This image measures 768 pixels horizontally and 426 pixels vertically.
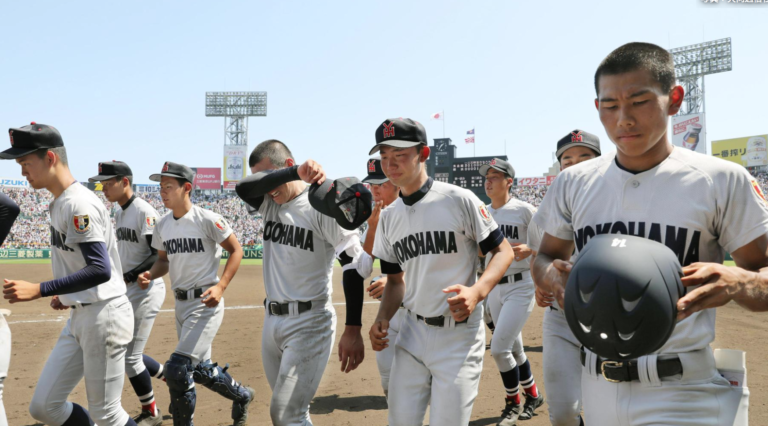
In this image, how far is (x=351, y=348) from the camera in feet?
11.6

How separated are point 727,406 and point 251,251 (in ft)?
106

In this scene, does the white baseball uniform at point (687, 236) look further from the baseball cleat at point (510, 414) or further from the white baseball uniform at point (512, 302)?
the baseball cleat at point (510, 414)

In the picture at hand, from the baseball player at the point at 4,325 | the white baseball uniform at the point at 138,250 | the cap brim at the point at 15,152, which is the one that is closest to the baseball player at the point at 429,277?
the baseball player at the point at 4,325

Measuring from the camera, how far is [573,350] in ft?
13.5

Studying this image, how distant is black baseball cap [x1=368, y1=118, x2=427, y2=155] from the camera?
3.52 meters

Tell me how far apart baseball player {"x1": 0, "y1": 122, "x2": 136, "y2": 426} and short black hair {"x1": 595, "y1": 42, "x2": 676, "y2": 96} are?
3.72 metres

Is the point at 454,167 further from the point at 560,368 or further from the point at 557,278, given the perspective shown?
the point at 557,278

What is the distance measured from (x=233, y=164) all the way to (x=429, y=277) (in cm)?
5795

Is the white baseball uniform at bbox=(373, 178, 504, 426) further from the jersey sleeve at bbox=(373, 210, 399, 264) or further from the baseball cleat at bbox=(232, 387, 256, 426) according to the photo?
the baseball cleat at bbox=(232, 387, 256, 426)

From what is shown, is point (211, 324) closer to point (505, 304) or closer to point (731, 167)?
point (505, 304)

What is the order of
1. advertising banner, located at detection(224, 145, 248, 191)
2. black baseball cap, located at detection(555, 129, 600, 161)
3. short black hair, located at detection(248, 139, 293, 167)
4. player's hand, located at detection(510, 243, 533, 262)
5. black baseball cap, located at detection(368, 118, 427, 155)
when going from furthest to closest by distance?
advertising banner, located at detection(224, 145, 248, 191) → player's hand, located at detection(510, 243, 533, 262) → black baseball cap, located at detection(555, 129, 600, 161) → short black hair, located at detection(248, 139, 293, 167) → black baseball cap, located at detection(368, 118, 427, 155)

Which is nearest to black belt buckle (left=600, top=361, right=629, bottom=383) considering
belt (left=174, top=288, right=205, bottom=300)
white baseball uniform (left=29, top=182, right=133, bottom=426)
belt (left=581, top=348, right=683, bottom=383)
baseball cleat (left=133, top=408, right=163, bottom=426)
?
belt (left=581, top=348, right=683, bottom=383)

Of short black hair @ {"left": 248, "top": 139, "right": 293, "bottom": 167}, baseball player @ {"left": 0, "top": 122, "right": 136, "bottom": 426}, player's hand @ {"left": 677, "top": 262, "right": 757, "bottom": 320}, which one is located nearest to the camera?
player's hand @ {"left": 677, "top": 262, "right": 757, "bottom": 320}

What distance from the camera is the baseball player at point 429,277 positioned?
3.23 metres
